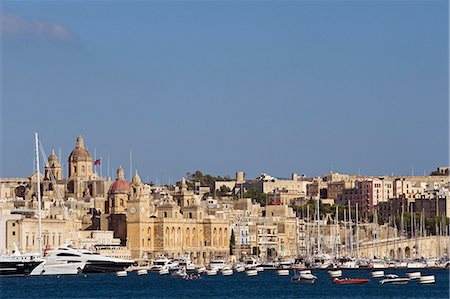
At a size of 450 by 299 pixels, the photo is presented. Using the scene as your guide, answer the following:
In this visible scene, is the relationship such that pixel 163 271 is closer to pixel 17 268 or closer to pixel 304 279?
pixel 17 268

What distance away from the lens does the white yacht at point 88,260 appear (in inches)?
3937

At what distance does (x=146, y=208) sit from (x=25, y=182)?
38828 mm

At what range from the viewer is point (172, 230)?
125188mm

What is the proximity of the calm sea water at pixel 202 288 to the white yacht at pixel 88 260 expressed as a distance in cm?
158

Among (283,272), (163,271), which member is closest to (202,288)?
(283,272)

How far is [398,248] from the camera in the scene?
137 m

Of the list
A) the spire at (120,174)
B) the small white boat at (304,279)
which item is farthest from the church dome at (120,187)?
the small white boat at (304,279)

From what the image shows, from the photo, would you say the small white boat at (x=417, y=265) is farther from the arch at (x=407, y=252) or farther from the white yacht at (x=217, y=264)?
the arch at (x=407, y=252)

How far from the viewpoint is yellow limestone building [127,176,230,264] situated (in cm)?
12269

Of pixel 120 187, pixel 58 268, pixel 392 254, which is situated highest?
pixel 120 187

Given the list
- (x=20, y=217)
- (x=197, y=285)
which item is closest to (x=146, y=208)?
(x=20, y=217)

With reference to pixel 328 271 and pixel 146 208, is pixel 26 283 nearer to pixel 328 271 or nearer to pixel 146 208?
pixel 328 271

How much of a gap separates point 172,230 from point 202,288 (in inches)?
1583

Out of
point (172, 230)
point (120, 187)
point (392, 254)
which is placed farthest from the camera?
point (392, 254)
